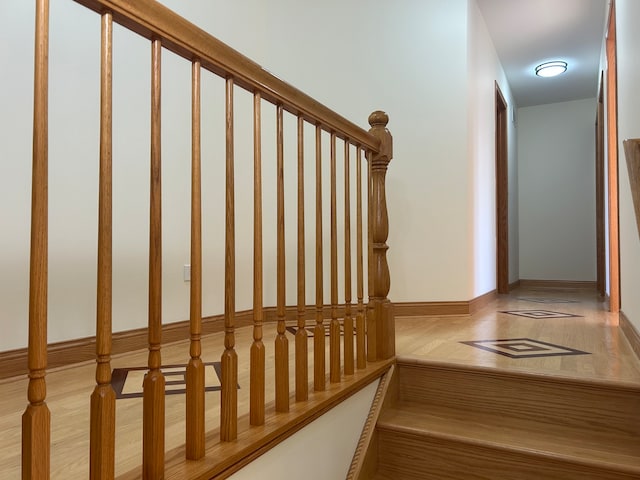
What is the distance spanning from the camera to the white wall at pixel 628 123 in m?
2.08

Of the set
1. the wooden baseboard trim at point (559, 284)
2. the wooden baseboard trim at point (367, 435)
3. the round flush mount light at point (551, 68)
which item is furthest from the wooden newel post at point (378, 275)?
the wooden baseboard trim at point (559, 284)

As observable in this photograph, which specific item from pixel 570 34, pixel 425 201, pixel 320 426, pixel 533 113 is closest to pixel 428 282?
pixel 425 201

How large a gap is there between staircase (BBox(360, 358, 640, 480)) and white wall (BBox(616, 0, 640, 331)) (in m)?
0.65

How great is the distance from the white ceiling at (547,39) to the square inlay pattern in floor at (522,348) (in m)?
2.67

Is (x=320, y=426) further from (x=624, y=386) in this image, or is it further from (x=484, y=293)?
(x=484, y=293)

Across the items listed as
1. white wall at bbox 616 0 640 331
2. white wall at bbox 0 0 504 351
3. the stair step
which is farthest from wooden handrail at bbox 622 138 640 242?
white wall at bbox 0 0 504 351

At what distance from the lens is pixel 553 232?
242 inches

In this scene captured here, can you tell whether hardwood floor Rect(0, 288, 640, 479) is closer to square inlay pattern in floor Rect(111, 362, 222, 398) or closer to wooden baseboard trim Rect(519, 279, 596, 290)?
square inlay pattern in floor Rect(111, 362, 222, 398)

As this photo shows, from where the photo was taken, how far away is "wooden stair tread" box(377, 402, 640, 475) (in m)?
1.42

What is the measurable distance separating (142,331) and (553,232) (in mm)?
5414

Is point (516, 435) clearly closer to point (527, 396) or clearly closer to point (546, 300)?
point (527, 396)

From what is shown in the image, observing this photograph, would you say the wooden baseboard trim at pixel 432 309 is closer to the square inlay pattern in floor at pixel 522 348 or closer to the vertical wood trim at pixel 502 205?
the square inlay pattern in floor at pixel 522 348

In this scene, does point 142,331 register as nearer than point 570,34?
Yes

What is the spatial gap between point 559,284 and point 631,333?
13.6 ft
